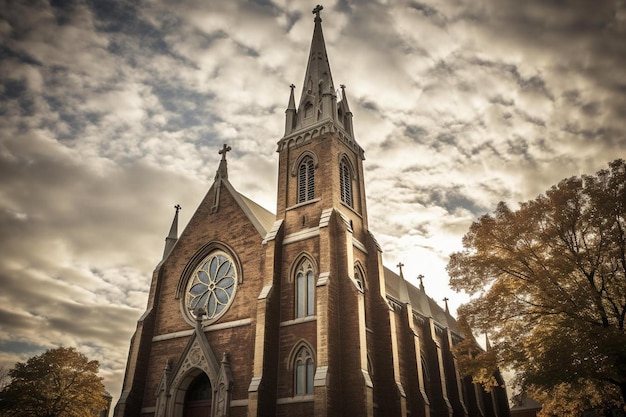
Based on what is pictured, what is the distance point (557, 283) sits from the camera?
14.3 meters

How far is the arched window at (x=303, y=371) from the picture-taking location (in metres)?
18.4

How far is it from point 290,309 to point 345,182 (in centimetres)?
837

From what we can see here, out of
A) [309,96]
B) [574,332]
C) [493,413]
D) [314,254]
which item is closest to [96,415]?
[314,254]

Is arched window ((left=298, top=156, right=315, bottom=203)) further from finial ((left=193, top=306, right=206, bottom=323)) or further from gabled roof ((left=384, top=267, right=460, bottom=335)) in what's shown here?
gabled roof ((left=384, top=267, right=460, bottom=335))

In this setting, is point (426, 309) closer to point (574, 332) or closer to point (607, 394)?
point (607, 394)

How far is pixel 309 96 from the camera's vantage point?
28.3 metres

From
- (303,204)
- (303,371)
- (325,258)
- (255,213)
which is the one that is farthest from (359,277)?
(255,213)

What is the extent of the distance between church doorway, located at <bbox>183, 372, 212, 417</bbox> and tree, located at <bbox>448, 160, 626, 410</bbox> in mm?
12270

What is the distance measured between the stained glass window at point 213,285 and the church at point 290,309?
2.8 inches

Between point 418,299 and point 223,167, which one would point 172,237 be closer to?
point 223,167

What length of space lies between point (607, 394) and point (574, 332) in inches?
231

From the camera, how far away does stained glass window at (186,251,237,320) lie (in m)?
22.7

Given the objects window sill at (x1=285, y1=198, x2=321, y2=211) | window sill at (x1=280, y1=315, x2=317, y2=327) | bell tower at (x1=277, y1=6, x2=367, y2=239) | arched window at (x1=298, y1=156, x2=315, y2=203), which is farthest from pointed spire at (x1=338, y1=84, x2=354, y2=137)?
window sill at (x1=280, y1=315, x2=317, y2=327)

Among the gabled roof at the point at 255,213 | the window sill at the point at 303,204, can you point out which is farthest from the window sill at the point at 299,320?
the window sill at the point at 303,204
